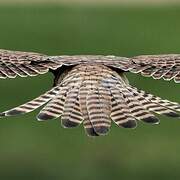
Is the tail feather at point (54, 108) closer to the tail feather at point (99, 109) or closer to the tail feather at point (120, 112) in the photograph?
the tail feather at point (99, 109)

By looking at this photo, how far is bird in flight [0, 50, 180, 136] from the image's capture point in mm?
6836

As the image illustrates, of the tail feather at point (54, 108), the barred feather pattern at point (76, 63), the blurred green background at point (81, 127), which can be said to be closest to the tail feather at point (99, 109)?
the tail feather at point (54, 108)

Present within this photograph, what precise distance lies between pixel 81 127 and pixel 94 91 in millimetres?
5771

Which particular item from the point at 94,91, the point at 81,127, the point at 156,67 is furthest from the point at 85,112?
the point at 81,127

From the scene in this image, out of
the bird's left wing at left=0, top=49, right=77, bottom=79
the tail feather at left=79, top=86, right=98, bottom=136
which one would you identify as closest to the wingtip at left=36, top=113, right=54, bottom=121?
the tail feather at left=79, top=86, right=98, bottom=136

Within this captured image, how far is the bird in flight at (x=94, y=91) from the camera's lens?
269 inches

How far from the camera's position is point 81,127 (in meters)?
13.0

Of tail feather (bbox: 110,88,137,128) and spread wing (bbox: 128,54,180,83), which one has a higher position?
spread wing (bbox: 128,54,180,83)

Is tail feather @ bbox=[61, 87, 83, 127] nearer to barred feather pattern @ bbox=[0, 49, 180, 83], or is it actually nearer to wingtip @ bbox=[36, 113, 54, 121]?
wingtip @ bbox=[36, 113, 54, 121]

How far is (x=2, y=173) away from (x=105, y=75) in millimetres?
3829
